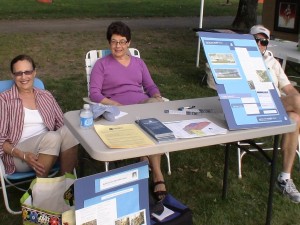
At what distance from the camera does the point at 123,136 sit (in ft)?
7.87

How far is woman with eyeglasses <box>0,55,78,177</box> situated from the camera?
3102mm

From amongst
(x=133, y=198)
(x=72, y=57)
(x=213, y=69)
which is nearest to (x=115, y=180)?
(x=133, y=198)

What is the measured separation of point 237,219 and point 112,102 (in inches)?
56.7

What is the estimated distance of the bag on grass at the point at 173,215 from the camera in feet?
8.82

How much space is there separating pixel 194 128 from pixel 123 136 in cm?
46

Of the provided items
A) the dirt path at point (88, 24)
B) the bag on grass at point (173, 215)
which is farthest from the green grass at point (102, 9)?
the bag on grass at point (173, 215)

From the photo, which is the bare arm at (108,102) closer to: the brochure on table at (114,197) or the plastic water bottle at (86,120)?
the plastic water bottle at (86,120)

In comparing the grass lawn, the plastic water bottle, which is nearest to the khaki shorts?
the grass lawn

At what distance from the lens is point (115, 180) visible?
7.39 feet

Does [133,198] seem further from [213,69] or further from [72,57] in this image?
[72,57]

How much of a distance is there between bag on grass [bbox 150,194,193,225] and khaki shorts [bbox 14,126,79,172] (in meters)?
0.90

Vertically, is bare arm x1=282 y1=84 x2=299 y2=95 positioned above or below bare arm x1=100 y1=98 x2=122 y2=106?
above

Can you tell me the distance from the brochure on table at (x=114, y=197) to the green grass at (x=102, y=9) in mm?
11571

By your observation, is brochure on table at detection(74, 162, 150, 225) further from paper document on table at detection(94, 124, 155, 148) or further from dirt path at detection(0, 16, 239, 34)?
dirt path at detection(0, 16, 239, 34)
